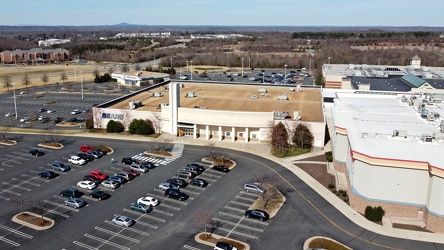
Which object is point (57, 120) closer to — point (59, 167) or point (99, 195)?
point (59, 167)

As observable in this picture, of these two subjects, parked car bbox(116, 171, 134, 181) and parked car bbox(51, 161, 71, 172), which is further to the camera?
parked car bbox(51, 161, 71, 172)

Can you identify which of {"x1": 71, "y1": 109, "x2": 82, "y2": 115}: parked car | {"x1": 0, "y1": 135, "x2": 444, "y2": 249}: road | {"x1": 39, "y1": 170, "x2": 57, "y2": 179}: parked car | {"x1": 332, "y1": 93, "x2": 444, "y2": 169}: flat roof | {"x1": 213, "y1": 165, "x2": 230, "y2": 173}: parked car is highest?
{"x1": 332, "y1": 93, "x2": 444, "y2": 169}: flat roof

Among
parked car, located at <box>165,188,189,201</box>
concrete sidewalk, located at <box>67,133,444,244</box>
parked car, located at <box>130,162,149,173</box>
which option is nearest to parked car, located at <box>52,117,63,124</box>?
concrete sidewalk, located at <box>67,133,444,244</box>

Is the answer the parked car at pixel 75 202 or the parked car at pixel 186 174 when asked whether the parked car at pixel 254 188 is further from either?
the parked car at pixel 75 202

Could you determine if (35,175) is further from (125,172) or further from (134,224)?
(134,224)

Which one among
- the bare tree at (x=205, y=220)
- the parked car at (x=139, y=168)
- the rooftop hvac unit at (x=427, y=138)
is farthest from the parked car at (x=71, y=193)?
the rooftop hvac unit at (x=427, y=138)

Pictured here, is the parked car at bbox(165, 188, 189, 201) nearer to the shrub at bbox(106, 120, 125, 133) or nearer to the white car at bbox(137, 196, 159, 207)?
the white car at bbox(137, 196, 159, 207)

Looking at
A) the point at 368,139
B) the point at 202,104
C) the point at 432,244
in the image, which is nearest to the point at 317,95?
the point at 202,104
